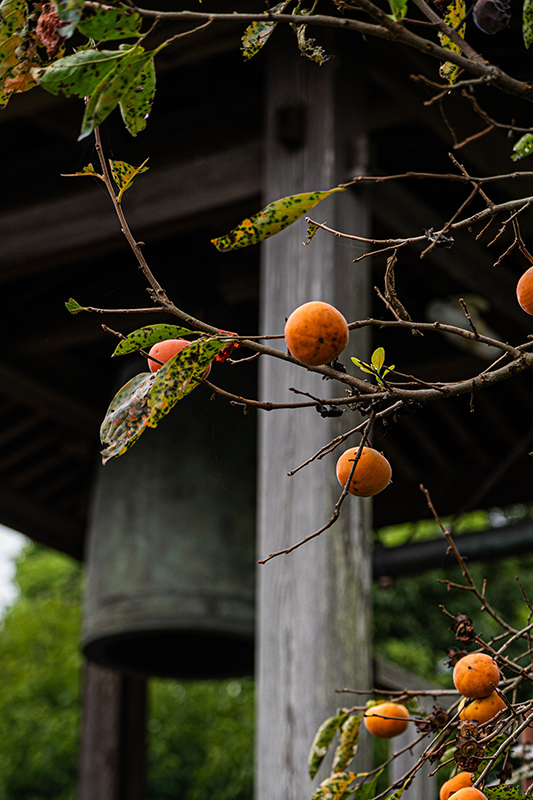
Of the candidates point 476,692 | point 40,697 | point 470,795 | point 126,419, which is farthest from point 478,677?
point 40,697

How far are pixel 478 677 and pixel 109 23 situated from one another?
0.60 metres

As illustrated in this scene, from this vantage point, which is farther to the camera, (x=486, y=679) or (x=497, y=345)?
(x=486, y=679)

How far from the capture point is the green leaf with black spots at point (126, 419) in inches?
27.5

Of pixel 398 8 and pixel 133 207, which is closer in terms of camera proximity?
pixel 398 8

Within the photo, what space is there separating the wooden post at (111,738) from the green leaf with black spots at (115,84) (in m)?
3.23

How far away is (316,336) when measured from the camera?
2.25ft

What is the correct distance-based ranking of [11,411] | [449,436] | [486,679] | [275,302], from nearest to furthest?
[486,679] → [275,302] → [11,411] → [449,436]

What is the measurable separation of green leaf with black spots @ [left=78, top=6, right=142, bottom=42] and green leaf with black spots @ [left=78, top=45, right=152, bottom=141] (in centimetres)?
1

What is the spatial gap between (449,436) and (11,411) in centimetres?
163

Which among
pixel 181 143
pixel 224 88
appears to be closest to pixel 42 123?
pixel 181 143

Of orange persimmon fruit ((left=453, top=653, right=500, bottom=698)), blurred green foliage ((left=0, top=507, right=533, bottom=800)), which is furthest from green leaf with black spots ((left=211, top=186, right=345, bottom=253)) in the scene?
blurred green foliage ((left=0, top=507, right=533, bottom=800))

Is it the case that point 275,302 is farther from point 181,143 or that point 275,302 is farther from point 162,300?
point 162,300

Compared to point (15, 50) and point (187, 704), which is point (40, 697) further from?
point (15, 50)

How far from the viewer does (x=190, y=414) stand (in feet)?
8.45
